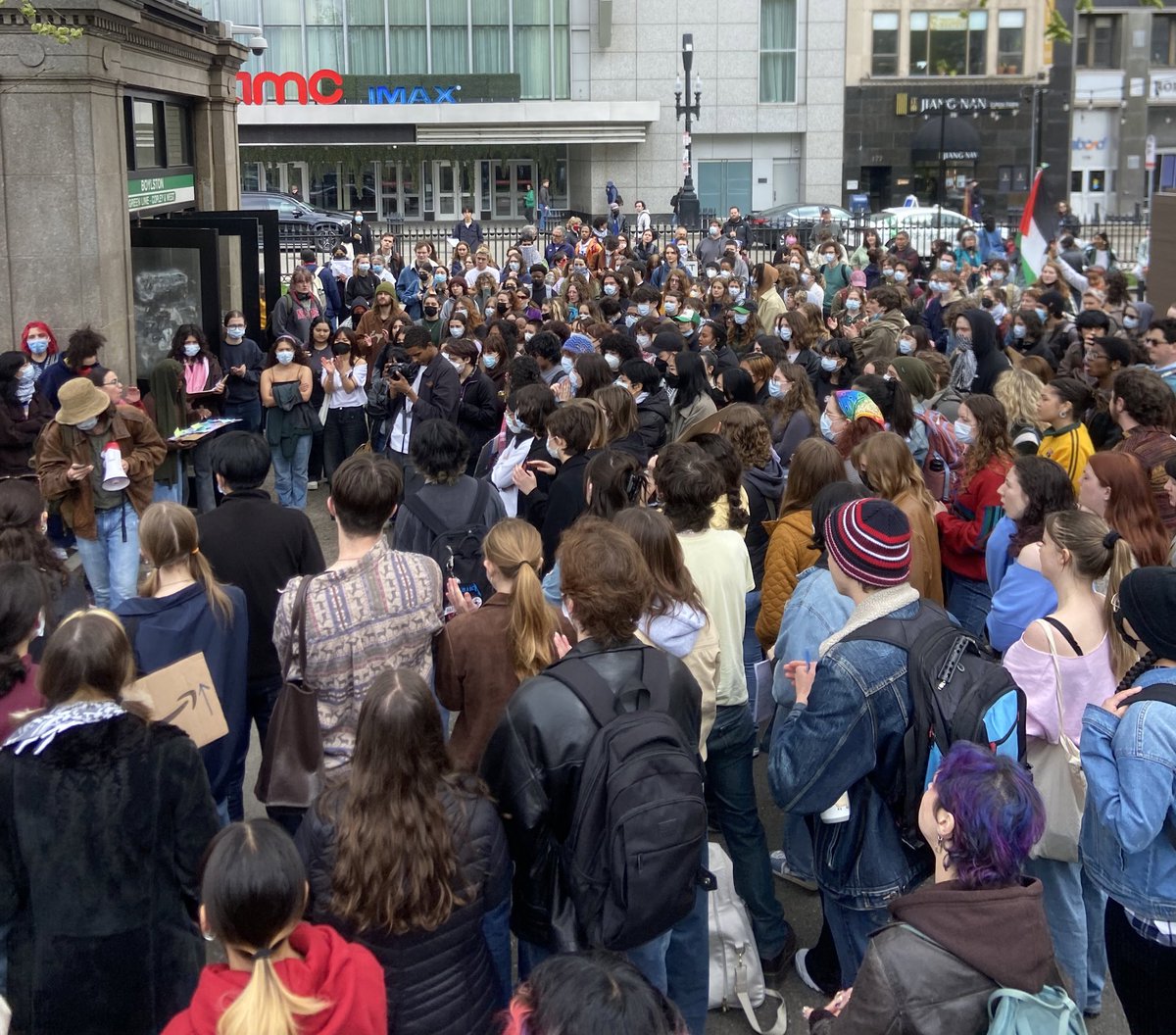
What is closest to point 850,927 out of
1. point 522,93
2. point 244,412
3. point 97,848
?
point 97,848

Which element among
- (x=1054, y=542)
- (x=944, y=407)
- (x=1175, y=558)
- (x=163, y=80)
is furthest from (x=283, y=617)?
(x=163, y=80)

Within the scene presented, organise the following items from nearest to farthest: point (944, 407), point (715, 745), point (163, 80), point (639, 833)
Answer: point (639, 833), point (715, 745), point (944, 407), point (163, 80)

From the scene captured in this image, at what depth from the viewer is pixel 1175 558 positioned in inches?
205

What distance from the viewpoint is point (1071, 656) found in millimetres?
4172

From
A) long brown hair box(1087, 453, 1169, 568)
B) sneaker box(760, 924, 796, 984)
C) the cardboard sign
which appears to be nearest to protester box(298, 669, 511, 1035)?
the cardboard sign

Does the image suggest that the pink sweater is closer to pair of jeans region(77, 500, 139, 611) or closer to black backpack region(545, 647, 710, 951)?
black backpack region(545, 647, 710, 951)

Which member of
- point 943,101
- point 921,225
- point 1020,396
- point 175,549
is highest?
point 943,101

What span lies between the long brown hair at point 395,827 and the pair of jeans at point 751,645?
2.27 meters

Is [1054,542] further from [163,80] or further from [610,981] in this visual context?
[163,80]

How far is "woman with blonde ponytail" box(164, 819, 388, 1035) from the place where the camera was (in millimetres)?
2637

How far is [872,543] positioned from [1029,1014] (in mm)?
1645

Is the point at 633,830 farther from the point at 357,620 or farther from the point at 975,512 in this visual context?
the point at 975,512

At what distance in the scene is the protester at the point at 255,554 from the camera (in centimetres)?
532

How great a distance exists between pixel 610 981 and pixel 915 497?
155 inches
